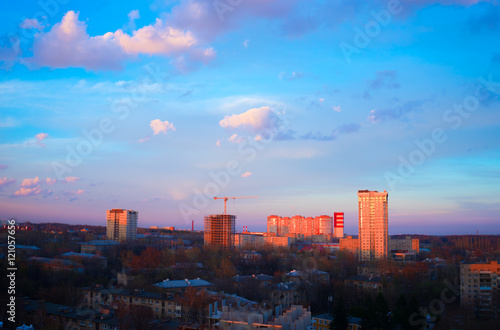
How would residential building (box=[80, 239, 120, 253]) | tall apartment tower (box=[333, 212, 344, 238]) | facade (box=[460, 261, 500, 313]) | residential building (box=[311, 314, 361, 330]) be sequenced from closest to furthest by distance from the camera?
residential building (box=[311, 314, 361, 330])
facade (box=[460, 261, 500, 313])
residential building (box=[80, 239, 120, 253])
tall apartment tower (box=[333, 212, 344, 238])

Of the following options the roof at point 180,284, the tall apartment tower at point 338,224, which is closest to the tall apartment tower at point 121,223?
the tall apartment tower at point 338,224

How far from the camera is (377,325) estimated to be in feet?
32.0

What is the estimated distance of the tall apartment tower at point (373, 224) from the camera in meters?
30.3

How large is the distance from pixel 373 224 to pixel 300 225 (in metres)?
32.3

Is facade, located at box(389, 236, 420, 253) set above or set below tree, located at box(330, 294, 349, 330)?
below

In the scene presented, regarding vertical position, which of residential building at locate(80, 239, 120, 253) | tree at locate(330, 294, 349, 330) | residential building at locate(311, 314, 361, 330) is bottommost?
residential building at locate(80, 239, 120, 253)

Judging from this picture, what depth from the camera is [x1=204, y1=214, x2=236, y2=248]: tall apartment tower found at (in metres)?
39.1

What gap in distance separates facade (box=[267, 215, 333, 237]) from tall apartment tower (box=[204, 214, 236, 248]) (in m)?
21.7

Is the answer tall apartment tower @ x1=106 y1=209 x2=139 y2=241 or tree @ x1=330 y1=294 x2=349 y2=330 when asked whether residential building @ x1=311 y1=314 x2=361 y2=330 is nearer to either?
tree @ x1=330 y1=294 x2=349 y2=330

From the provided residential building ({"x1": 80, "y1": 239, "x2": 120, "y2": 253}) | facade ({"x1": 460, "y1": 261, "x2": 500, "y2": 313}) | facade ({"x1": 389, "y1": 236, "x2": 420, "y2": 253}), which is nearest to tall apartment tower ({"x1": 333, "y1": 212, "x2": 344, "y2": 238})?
facade ({"x1": 389, "y1": 236, "x2": 420, "y2": 253})

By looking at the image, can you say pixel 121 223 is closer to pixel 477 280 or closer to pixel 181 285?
pixel 181 285

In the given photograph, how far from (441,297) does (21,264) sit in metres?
15.0

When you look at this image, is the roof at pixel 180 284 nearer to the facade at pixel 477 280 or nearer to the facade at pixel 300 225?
the facade at pixel 477 280

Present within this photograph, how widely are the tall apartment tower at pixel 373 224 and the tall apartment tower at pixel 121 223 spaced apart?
894 inches
